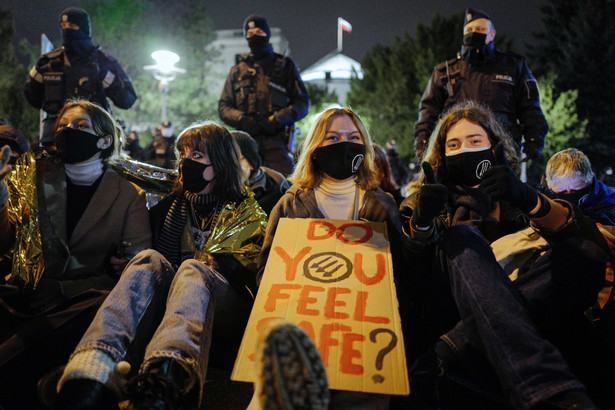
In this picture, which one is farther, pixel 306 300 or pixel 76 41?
pixel 76 41

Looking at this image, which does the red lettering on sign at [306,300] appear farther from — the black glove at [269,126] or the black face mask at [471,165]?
the black glove at [269,126]

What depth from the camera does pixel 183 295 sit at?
6.63 feet

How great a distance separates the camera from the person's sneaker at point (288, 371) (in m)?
1.32

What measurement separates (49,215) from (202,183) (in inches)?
35.6

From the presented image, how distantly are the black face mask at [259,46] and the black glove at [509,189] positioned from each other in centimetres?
426

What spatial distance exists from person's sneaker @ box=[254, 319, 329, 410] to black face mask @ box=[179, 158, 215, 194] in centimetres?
169

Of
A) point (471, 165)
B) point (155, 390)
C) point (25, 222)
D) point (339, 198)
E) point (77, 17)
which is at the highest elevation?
point (77, 17)

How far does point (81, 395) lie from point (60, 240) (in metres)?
1.28

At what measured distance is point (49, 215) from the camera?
264 cm

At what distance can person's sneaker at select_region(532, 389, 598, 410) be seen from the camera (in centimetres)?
149

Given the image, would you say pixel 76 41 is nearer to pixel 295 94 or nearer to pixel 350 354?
pixel 295 94

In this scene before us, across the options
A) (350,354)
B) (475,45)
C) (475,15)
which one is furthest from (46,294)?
(475,15)

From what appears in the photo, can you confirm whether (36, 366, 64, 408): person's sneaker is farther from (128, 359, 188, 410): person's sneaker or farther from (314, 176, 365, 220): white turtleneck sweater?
(314, 176, 365, 220): white turtleneck sweater

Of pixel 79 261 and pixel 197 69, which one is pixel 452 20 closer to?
pixel 197 69
